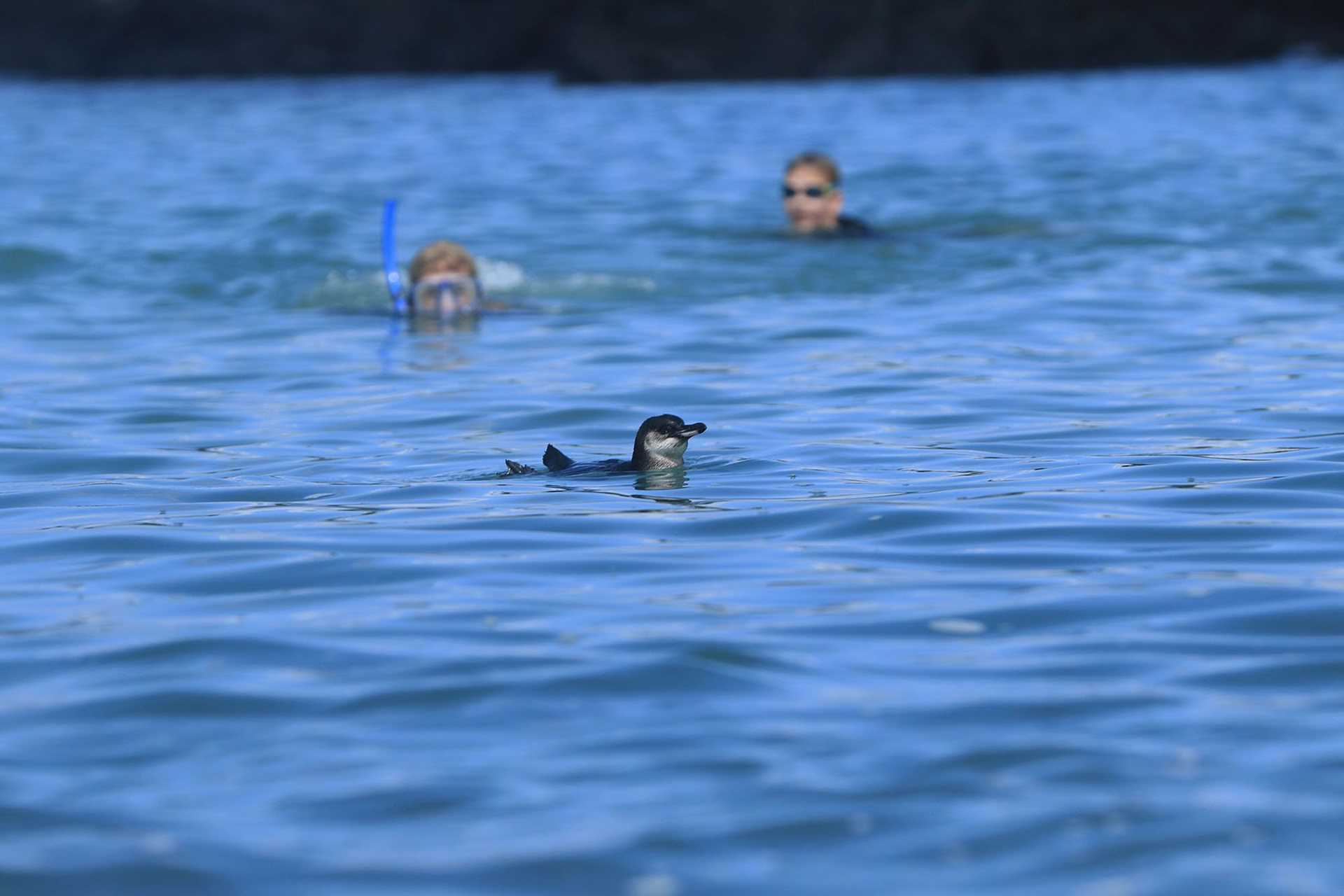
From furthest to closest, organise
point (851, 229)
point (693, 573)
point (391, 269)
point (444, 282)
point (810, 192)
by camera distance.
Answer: point (851, 229) → point (810, 192) → point (391, 269) → point (444, 282) → point (693, 573)

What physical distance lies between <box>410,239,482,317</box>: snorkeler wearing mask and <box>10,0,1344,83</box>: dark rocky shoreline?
35226 millimetres

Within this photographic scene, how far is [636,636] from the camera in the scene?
4.84 m

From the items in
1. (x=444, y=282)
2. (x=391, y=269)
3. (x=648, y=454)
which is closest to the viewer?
(x=648, y=454)

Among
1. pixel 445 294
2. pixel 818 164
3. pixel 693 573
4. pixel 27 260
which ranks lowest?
pixel 693 573

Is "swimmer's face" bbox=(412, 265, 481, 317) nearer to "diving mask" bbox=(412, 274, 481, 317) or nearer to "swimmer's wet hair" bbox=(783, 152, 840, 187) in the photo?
"diving mask" bbox=(412, 274, 481, 317)

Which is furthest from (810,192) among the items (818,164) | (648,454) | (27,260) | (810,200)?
(648,454)

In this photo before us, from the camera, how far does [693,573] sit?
5.55 metres

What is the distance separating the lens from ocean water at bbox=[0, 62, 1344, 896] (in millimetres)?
3549

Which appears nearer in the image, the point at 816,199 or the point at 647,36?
the point at 816,199

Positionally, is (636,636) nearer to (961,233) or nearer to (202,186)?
(961,233)

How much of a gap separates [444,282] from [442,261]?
130mm

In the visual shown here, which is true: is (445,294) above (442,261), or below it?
below

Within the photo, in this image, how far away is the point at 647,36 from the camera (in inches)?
1863

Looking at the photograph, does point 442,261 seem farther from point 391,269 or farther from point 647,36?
point 647,36
